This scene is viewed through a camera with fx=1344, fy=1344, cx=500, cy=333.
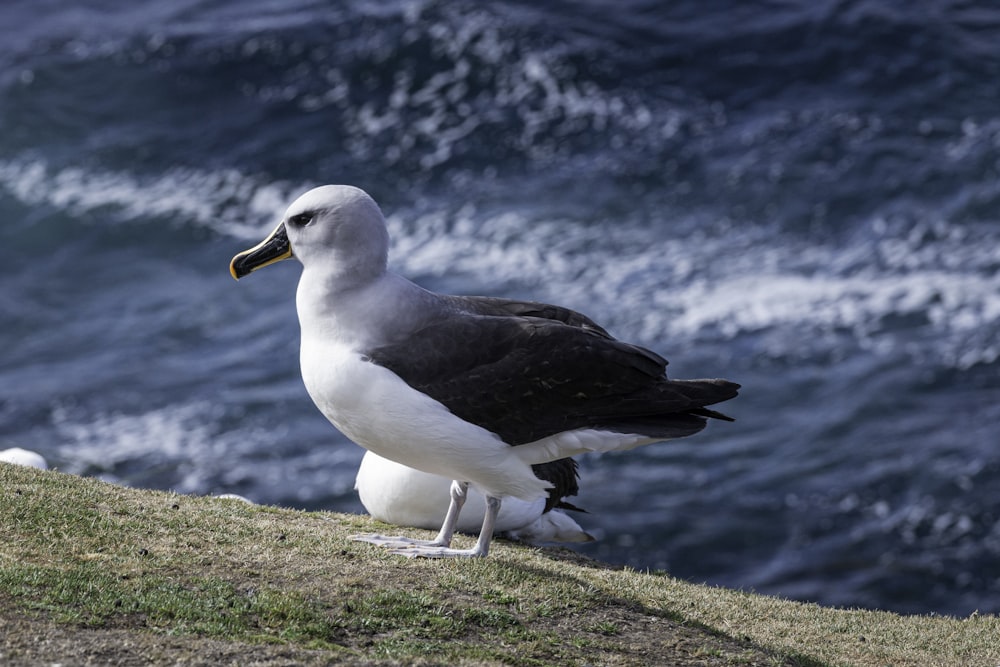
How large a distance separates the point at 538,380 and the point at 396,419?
2.87 feet

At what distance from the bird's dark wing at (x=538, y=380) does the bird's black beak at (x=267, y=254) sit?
1078 millimetres

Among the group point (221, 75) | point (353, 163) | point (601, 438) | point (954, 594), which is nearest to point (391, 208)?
point (353, 163)

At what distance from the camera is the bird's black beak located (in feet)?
28.0

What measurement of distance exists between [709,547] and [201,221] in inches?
538

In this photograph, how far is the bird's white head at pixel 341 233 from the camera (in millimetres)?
8188

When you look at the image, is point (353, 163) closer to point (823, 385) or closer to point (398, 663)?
point (823, 385)

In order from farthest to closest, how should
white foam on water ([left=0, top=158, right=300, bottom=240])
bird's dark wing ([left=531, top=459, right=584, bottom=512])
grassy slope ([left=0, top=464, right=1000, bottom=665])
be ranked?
white foam on water ([left=0, top=158, right=300, bottom=240])
bird's dark wing ([left=531, top=459, right=584, bottom=512])
grassy slope ([left=0, top=464, right=1000, bottom=665])

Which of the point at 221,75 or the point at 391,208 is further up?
the point at 221,75

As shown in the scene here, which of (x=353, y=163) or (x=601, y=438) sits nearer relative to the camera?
(x=601, y=438)

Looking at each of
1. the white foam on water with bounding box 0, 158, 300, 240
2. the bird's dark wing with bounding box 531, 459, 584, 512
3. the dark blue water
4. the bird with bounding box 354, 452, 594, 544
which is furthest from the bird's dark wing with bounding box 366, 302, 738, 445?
the white foam on water with bounding box 0, 158, 300, 240

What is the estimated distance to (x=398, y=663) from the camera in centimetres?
669

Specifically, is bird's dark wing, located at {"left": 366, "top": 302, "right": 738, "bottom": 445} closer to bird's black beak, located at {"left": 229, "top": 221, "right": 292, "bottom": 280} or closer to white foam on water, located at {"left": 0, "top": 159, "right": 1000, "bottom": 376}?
bird's black beak, located at {"left": 229, "top": 221, "right": 292, "bottom": 280}

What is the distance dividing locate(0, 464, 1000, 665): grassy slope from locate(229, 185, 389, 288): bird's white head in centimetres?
175

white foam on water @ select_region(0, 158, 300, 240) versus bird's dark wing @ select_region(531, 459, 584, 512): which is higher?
bird's dark wing @ select_region(531, 459, 584, 512)
